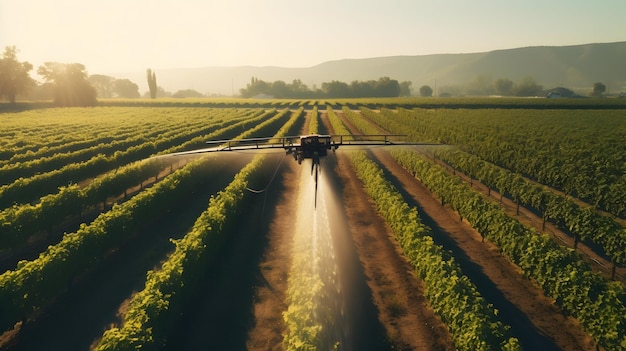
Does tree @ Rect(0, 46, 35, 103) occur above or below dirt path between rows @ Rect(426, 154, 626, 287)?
above

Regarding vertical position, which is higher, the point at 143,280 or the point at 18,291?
the point at 18,291

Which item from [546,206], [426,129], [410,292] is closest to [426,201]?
[546,206]

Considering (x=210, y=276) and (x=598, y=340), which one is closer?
(x=598, y=340)

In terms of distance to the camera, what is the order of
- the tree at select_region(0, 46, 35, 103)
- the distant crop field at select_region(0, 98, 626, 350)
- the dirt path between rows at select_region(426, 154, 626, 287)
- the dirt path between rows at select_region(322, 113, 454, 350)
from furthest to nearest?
the tree at select_region(0, 46, 35, 103), the dirt path between rows at select_region(426, 154, 626, 287), the dirt path between rows at select_region(322, 113, 454, 350), the distant crop field at select_region(0, 98, 626, 350)

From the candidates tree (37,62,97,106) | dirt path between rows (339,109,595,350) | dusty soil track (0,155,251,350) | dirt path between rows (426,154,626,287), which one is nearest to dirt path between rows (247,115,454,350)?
dirt path between rows (339,109,595,350)

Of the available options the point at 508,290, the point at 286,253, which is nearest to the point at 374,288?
the point at 286,253

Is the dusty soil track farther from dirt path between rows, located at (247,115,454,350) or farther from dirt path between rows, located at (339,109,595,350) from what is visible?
dirt path between rows, located at (339,109,595,350)

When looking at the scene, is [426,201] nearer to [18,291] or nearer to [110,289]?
[110,289]

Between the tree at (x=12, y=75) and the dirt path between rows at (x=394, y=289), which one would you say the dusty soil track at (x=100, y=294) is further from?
the tree at (x=12, y=75)
